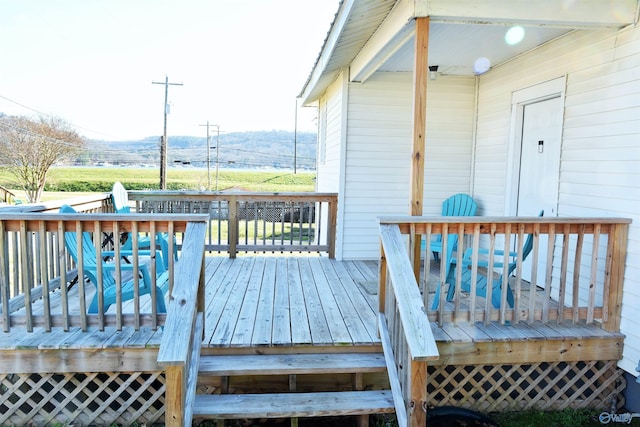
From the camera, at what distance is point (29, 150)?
25969 millimetres

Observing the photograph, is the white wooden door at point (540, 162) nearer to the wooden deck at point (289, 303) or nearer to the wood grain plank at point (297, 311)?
the wooden deck at point (289, 303)

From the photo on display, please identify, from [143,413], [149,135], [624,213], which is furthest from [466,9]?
[149,135]

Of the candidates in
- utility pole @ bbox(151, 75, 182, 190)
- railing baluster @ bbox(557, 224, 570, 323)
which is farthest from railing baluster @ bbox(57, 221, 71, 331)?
utility pole @ bbox(151, 75, 182, 190)

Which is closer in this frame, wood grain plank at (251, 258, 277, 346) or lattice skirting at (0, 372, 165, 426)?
lattice skirting at (0, 372, 165, 426)

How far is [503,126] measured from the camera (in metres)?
4.99

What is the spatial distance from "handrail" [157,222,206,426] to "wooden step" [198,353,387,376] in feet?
0.68

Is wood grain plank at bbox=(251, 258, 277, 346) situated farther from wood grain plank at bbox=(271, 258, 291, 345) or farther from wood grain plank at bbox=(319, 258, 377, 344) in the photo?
wood grain plank at bbox=(319, 258, 377, 344)

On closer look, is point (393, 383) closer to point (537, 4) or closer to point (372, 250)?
point (537, 4)

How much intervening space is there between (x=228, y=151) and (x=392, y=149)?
69083mm

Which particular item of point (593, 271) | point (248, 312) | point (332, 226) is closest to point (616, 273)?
point (593, 271)

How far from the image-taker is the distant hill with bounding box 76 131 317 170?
178 ft

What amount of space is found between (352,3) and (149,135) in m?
69.5

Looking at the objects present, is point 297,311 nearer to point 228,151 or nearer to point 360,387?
point 360,387

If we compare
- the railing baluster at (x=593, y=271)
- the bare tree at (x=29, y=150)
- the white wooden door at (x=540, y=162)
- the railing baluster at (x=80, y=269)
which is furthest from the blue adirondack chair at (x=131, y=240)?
the bare tree at (x=29, y=150)
